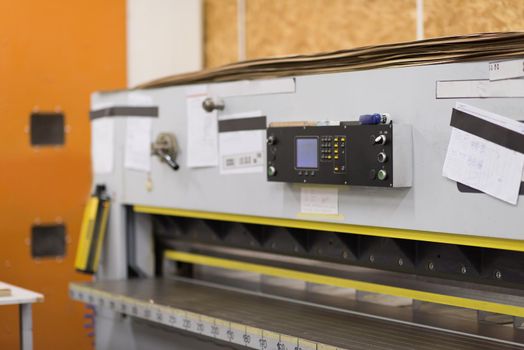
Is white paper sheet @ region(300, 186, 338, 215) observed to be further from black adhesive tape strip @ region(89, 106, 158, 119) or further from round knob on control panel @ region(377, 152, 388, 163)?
black adhesive tape strip @ region(89, 106, 158, 119)

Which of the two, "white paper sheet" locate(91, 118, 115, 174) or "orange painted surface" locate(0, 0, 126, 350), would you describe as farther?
"orange painted surface" locate(0, 0, 126, 350)

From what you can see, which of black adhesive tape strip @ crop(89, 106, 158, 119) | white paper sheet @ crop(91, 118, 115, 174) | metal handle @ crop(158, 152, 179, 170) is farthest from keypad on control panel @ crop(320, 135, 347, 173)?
white paper sheet @ crop(91, 118, 115, 174)

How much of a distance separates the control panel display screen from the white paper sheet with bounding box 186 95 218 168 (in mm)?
505

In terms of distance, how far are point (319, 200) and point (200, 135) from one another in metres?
0.65

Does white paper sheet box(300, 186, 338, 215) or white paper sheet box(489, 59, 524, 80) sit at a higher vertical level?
white paper sheet box(489, 59, 524, 80)

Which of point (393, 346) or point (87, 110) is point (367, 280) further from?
point (87, 110)

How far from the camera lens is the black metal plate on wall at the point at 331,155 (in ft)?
6.82

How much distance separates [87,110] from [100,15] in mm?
452

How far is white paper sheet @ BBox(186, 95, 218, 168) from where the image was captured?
2754 millimetres

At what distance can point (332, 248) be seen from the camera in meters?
2.49

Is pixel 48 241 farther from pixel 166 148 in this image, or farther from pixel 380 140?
pixel 380 140

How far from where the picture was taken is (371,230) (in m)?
2.20

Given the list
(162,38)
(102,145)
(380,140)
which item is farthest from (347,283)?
(162,38)

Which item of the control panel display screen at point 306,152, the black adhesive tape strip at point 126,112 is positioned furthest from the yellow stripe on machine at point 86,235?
the control panel display screen at point 306,152
